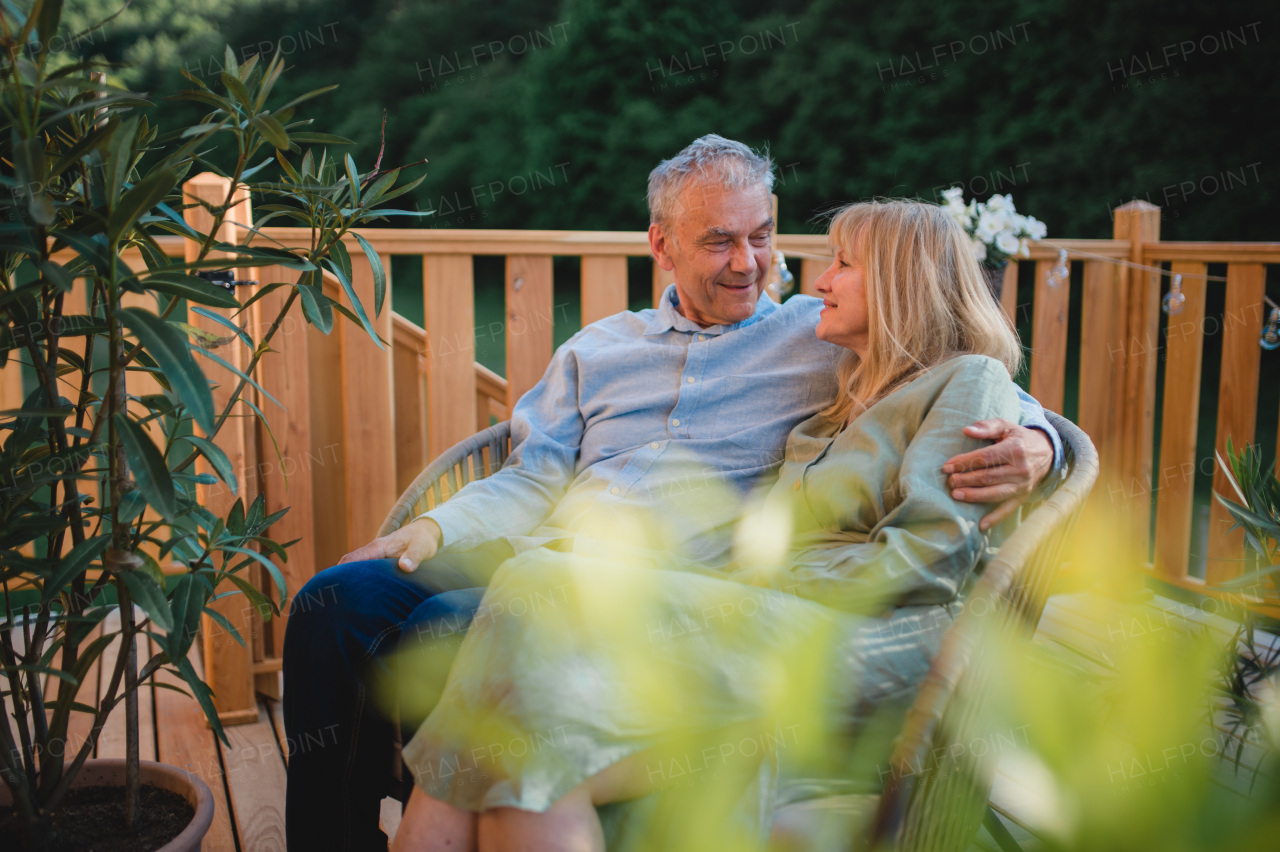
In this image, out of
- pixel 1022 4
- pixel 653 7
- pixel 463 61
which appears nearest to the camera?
pixel 1022 4

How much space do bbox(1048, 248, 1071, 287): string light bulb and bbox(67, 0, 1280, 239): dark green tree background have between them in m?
3.68

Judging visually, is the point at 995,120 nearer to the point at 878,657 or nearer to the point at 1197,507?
the point at 1197,507

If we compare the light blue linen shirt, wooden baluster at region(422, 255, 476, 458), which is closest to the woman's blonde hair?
the light blue linen shirt

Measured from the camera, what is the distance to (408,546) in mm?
1581

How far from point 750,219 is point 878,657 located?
0.97 meters

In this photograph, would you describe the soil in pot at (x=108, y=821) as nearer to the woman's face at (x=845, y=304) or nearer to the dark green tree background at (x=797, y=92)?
the woman's face at (x=845, y=304)

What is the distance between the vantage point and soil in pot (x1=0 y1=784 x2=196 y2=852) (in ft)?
4.17

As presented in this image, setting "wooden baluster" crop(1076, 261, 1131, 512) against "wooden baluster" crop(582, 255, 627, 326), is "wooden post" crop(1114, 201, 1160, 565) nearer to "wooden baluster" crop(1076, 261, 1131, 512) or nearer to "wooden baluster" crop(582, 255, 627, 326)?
"wooden baluster" crop(1076, 261, 1131, 512)

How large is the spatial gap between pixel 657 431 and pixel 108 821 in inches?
43.5

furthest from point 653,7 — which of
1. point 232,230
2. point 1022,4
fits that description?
point 232,230

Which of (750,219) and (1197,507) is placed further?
(1197,507)

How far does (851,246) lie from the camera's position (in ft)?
5.22

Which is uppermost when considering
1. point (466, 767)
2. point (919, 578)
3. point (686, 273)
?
point (686, 273)

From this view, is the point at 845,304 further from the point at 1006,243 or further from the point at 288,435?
the point at 288,435
